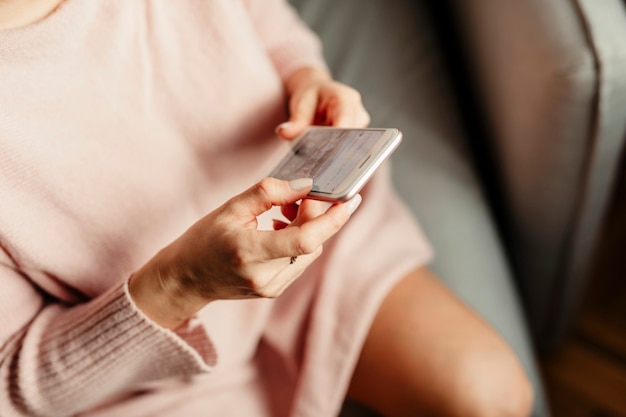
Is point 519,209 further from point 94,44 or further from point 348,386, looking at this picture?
point 94,44

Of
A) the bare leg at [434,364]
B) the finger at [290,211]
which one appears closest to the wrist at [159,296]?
the finger at [290,211]

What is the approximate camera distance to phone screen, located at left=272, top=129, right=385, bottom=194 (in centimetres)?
42

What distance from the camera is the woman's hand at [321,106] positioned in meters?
0.54

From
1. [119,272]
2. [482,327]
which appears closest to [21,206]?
[119,272]

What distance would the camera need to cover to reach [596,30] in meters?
0.61

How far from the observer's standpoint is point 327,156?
460 millimetres

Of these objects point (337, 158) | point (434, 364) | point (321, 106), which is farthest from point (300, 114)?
point (434, 364)

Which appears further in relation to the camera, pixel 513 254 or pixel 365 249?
pixel 513 254

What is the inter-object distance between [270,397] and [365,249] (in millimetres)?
199

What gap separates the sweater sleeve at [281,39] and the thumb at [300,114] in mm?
92

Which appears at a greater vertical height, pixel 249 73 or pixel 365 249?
pixel 249 73

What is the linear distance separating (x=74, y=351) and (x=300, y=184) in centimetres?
27

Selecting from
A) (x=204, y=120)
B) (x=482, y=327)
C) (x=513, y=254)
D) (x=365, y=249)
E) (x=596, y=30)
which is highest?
(x=204, y=120)

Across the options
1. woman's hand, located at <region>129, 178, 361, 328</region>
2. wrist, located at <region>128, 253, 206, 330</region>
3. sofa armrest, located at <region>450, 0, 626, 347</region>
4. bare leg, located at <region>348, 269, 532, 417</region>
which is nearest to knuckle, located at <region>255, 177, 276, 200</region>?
woman's hand, located at <region>129, 178, 361, 328</region>
